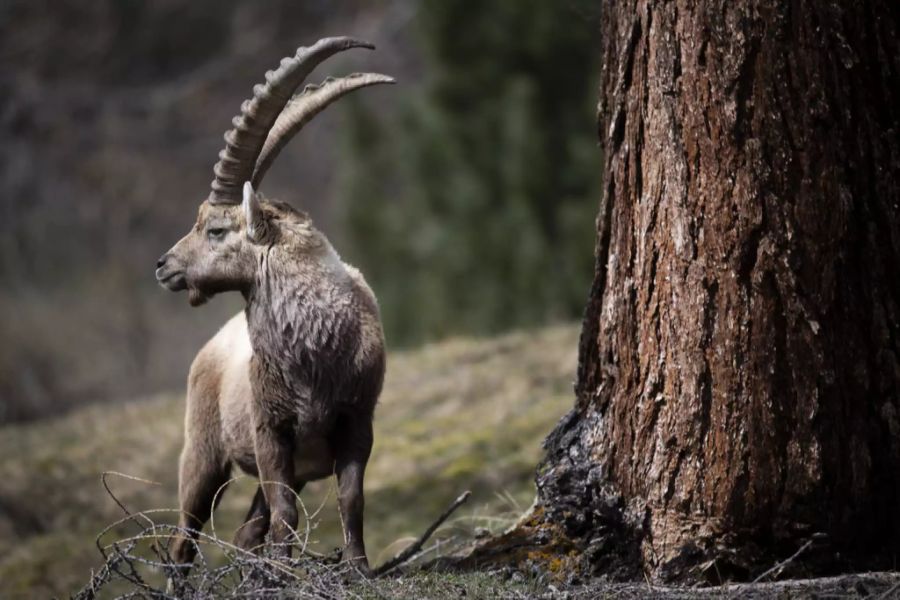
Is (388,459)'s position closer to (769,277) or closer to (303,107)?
(303,107)

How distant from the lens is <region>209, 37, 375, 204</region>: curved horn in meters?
4.17

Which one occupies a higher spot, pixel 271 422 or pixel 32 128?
pixel 32 128

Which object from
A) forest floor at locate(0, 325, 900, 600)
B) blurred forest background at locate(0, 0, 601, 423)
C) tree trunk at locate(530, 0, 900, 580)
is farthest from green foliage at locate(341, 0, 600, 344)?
tree trunk at locate(530, 0, 900, 580)

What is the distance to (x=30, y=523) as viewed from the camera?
7.55m

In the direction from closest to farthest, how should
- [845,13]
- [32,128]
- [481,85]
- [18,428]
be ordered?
[845,13]
[18,428]
[481,85]
[32,128]

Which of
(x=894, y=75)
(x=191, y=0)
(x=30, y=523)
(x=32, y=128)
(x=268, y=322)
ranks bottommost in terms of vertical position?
(x=30, y=523)

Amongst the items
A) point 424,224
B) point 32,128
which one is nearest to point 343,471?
point 424,224

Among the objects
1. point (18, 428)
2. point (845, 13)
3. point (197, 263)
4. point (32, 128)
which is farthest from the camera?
point (32, 128)

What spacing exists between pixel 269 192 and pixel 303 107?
1794 cm

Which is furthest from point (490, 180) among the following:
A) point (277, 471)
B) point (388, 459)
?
point (277, 471)

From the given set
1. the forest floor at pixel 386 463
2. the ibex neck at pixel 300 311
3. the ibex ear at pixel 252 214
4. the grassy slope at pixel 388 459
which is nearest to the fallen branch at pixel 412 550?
the forest floor at pixel 386 463

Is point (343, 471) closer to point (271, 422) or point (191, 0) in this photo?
point (271, 422)

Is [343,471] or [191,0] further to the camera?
[191,0]

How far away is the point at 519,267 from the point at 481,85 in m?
2.77
